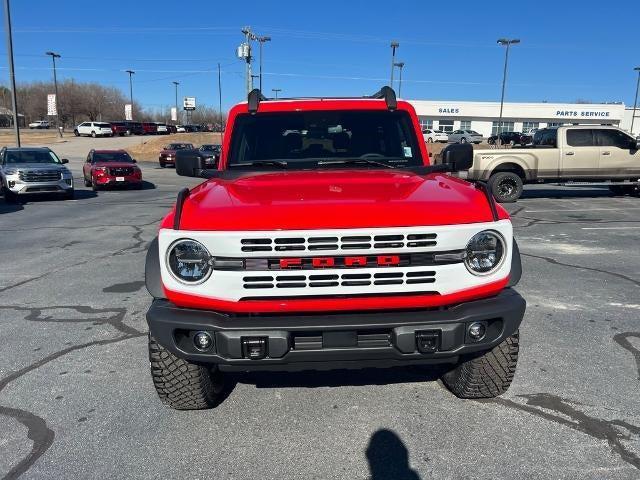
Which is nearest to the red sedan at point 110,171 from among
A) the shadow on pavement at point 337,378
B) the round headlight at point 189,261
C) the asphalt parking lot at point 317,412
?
the asphalt parking lot at point 317,412

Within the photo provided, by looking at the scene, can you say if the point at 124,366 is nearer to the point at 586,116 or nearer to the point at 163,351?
the point at 163,351

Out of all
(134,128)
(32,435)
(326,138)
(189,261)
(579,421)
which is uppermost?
(134,128)

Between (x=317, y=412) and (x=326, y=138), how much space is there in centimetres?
215

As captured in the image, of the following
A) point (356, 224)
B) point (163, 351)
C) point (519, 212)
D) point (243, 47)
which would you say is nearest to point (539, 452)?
point (356, 224)

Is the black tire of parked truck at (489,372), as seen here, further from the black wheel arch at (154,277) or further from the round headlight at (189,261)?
the black wheel arch at (154,277)

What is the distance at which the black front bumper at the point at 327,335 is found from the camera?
8.56ft

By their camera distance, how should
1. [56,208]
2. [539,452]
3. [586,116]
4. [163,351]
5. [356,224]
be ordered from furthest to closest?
[586,116] → [56,208] → [163,351] → [539,452] → [356,224]

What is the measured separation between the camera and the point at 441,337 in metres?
2.64

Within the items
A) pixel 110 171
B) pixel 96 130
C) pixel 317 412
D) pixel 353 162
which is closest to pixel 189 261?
pixel 317 412

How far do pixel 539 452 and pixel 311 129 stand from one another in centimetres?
280

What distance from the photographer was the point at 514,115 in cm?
7662

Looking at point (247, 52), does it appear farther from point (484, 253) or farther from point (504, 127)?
point (504, 127)

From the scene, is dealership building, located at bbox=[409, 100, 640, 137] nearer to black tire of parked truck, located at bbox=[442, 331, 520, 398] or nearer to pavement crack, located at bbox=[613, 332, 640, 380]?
pavement crack, located at bbox=[613, 332, 640, 380]

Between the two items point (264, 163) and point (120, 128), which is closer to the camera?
point (264, 163)
